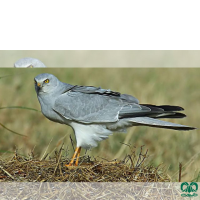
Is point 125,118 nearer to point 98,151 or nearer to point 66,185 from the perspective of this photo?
point 66,185

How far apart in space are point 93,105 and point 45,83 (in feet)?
1.95

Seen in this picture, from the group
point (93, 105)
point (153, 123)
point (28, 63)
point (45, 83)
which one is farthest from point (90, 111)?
point (28, 63)

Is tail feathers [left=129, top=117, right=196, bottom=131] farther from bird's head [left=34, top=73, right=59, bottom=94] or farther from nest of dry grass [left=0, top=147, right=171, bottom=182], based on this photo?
bird's head [left=34, top=73, right=59, bottom=94]

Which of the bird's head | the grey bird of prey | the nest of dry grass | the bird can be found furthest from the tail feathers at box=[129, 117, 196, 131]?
the bird

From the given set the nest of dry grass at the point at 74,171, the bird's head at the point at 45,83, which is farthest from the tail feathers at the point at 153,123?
the bird's head at the point at 45,83

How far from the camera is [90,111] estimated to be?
15.4ft

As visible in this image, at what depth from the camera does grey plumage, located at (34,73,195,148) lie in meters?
4.57

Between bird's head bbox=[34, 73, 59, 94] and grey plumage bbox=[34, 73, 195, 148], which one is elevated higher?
bird's head bbox=[34, 73, 59, 94]

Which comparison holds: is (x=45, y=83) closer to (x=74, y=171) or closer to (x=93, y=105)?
(x=93, y=105)

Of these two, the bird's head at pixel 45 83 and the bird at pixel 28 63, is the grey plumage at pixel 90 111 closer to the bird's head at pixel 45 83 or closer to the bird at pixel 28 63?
the bird's head at pixel 45 83

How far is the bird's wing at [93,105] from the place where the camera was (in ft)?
15.1

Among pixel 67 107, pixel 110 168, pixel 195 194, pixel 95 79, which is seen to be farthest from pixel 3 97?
pixel 195 194

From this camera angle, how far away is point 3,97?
758cm

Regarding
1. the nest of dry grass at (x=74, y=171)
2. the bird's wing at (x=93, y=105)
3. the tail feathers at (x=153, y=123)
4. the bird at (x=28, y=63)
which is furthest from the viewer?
the bird at (x=28, y=63)
